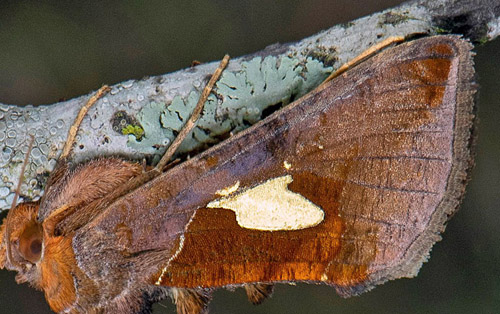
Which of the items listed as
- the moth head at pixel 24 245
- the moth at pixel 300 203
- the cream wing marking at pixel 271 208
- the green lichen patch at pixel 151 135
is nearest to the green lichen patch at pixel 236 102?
the green lichen patch at pixel 151 135

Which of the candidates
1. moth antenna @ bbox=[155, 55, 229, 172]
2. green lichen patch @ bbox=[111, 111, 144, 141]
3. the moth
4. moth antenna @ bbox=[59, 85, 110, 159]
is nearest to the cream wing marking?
the moth

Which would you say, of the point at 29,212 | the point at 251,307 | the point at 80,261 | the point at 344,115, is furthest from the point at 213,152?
the point at 251,307

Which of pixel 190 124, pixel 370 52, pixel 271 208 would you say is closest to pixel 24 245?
pixel 190 124

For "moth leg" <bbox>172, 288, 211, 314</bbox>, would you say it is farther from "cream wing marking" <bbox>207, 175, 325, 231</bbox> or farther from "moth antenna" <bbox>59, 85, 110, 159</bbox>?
"moth antenna" <bbox>59, 85, 110, 159</bbox>

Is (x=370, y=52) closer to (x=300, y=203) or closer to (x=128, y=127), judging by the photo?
(x=300, y=203)

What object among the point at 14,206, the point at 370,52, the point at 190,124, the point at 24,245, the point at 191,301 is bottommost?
the point at 191,301

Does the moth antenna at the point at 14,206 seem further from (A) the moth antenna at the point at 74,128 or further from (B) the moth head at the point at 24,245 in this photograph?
(A) the moth antenna at the point at 74,128
